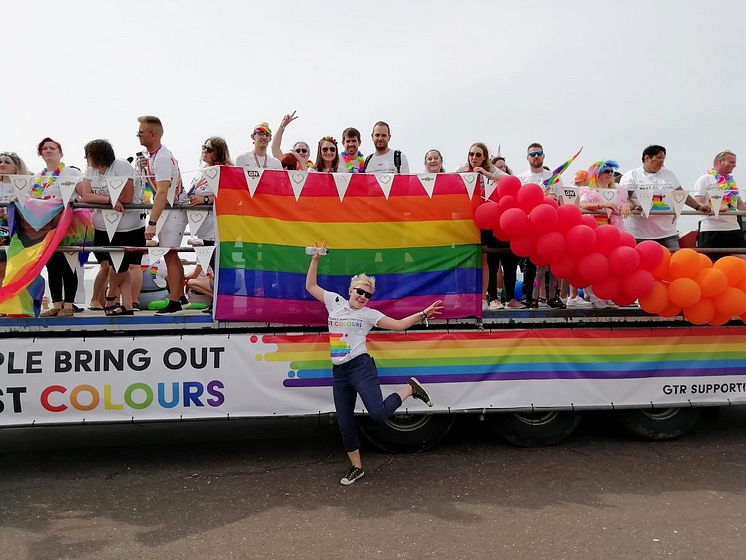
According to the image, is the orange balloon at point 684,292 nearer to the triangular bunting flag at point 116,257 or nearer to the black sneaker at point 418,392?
the black sneaker at point 418,392

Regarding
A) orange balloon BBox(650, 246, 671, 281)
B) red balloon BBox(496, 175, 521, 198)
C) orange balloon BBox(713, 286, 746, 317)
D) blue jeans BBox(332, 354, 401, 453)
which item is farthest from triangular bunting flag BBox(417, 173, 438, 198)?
orange balloon BBox(713, 286, 746, 317)

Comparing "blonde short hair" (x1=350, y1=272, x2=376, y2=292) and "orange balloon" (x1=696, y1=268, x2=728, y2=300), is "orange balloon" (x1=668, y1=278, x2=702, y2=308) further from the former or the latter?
"blonde short hair" (x1=350, y1=272, x2=376, y2=292)

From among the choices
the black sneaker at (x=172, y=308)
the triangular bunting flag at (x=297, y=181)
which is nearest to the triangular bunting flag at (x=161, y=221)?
the black sneaker at (x=172, y=308)

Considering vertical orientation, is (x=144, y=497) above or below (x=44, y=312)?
below

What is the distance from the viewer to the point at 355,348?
482 centimetres

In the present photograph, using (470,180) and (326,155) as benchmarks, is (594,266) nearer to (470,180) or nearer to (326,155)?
(470,180)

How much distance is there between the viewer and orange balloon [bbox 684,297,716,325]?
16.9ft

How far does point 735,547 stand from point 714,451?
197 cm

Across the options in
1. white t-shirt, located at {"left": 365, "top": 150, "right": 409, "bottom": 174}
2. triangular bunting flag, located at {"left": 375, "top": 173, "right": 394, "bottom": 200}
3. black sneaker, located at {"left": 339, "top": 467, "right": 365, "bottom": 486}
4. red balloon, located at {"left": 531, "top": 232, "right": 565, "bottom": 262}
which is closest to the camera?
black sneaker, located at {"left": 339, "top": 467, "right": 365, "bottom": 486}

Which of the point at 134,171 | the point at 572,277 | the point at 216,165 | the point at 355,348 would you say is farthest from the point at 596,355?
the point at 134,171

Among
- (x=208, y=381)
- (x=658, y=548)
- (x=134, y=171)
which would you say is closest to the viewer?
(x=658, y=548)

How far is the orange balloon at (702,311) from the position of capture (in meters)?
5.14

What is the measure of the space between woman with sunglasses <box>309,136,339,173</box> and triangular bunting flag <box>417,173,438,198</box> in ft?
3.19

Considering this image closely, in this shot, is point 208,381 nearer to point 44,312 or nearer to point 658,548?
point 44,312
